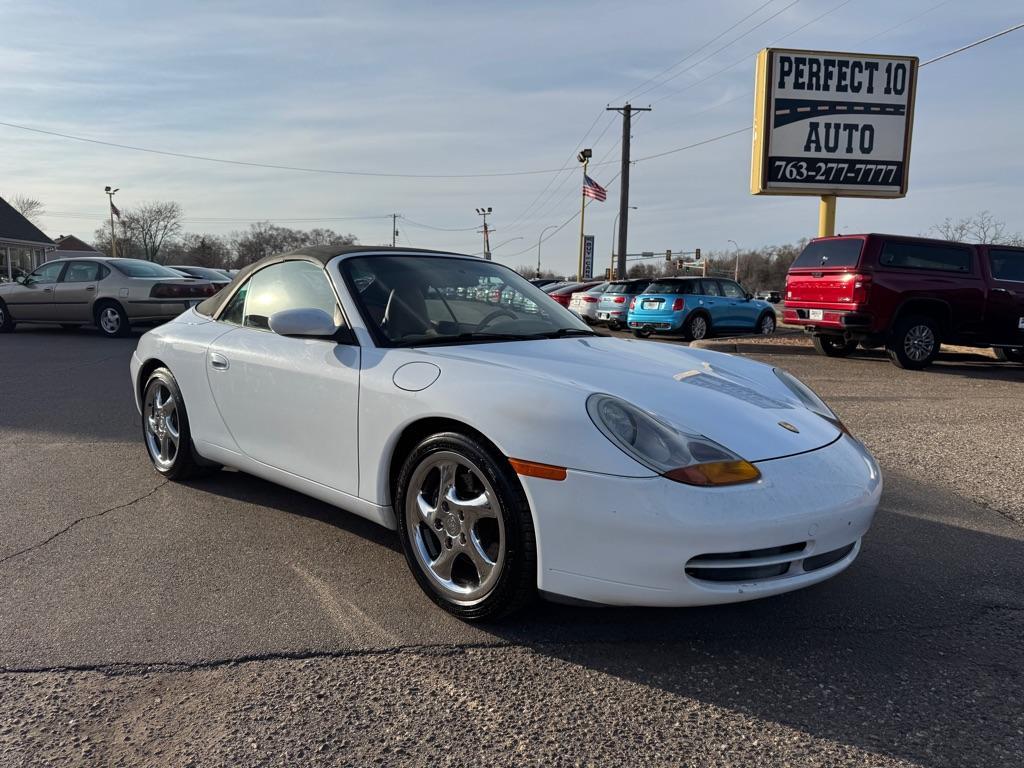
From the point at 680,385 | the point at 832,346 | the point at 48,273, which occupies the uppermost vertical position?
the point at 48,273

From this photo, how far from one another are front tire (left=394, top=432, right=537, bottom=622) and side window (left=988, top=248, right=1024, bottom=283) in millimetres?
11123

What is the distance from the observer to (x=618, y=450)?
2393 millimetres

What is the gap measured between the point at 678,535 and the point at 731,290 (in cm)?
1585

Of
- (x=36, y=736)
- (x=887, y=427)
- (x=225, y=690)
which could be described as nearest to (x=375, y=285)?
(x=225, y=690)

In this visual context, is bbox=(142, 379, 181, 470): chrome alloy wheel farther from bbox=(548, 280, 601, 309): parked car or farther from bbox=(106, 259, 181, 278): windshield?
bbox=(548, 280, 601, 309): parked car

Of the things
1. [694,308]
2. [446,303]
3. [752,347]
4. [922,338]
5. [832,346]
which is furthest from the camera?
[694,308]

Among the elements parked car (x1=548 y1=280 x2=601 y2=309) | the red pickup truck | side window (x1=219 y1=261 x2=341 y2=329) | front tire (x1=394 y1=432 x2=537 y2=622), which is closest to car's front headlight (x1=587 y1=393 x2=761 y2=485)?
front tire (x1=394 y1=432 x2=537 y2=622)

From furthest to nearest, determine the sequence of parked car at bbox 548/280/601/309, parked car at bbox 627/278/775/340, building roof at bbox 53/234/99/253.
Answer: building roof at bbox 53/234/99/253, parked car at bbox 548/280/601/309, parked car at bbox 627/278/775/340

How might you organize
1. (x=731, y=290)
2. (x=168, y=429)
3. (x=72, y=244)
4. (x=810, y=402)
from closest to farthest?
(x=810, y=402) < (x=168, y=429) < (x=731, y=290) < (x=72, y=244)

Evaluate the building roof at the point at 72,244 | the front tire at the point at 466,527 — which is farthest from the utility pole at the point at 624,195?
the building roof at the point at 72,244

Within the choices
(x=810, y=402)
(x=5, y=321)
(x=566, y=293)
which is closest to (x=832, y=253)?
(x=810, y=402)

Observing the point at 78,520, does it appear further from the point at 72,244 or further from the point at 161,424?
the point at 72,244

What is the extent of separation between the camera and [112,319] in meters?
13.5

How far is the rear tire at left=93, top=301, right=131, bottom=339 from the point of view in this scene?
44.0 ft
